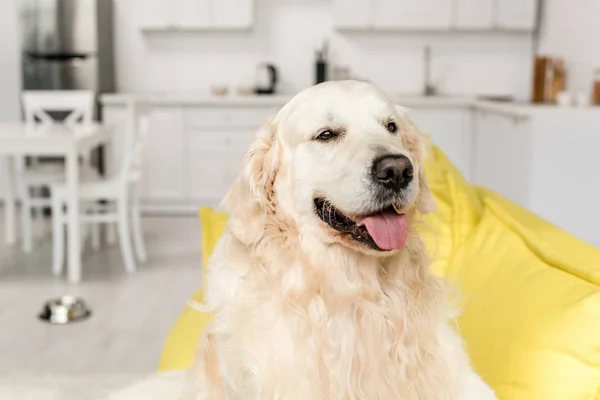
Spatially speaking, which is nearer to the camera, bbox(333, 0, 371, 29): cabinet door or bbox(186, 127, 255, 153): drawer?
bbox(186, 127, 255, 153): drawer

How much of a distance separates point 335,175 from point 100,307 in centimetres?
274

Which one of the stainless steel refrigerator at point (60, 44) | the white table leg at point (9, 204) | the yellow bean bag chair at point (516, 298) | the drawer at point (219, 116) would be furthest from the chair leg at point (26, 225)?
the yellow bean bag chair at point (516, 298)

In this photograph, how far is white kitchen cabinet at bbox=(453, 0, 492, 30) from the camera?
617cm

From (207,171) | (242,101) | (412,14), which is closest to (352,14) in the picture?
(412,14)

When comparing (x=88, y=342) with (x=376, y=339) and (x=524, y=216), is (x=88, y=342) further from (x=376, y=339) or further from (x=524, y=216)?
(x=376, y=339)

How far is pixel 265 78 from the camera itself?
626cm

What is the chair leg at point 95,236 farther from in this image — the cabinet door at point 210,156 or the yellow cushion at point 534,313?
the yellow cushion at point 534,313

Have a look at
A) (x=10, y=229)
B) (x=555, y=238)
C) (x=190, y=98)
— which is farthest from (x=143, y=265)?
(x=555, y=238)

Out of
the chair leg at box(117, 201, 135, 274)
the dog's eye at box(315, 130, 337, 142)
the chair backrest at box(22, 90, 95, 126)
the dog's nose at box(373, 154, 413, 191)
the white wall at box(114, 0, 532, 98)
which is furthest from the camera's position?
the white wall at box(114, 0, 532, 98)

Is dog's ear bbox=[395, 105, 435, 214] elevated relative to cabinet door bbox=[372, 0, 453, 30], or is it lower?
lower

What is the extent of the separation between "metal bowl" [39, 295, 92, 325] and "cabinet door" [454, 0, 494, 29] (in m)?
3.94

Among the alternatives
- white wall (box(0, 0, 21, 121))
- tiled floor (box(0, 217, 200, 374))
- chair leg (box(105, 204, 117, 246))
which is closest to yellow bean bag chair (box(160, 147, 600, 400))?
tiled floor (box(0, 217, 200, 374))

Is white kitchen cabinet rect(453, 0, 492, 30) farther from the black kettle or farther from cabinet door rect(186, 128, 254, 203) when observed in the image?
cabinet door rect(186, 128, 254, 203)

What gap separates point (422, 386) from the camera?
1.22 m
